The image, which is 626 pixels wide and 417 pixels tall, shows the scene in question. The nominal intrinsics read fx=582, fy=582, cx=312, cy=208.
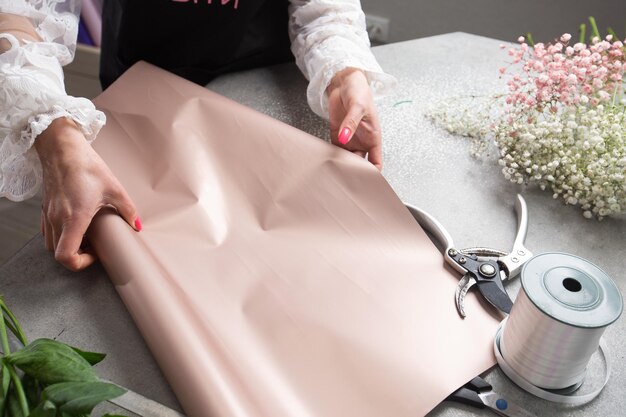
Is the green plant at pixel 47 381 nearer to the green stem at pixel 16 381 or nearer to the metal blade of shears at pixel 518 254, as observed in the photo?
the green stem at pixel 16 381

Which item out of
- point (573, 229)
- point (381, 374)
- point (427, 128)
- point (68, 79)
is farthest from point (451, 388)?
point (68, 79)

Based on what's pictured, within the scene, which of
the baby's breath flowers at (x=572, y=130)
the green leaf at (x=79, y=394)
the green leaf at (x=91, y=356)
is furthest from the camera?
the baby's breath flowers at (x=572, y=130)

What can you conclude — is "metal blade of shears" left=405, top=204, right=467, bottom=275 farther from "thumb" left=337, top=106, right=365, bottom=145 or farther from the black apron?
the black apron

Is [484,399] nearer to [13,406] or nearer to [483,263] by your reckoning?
[483,263]

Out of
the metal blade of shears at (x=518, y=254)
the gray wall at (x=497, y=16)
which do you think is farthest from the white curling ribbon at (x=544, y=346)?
the gray wall at (x=497, y=16)

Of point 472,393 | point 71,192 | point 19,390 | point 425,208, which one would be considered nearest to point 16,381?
point 19,390

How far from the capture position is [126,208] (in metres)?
0.75

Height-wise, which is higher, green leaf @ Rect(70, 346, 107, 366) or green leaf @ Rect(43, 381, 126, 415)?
green leaf @ Rect(43, 381, 126, 415)

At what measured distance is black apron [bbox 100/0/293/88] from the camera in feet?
3.31

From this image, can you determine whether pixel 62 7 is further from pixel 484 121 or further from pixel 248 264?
pixel 484 121

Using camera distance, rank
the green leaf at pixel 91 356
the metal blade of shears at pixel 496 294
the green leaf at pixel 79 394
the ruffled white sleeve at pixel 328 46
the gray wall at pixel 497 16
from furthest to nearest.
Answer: the gray wall at pixel 497 16
the ruffled white sleeve at pixel 328 46
the metal blade of shears at pixel 496 294
the green leaf at pixel 91 356
the green leaf at pixel 79 394

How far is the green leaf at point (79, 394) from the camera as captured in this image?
19.4 inches

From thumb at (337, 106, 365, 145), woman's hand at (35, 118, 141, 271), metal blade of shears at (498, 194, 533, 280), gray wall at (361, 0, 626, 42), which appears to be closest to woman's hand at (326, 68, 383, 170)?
thumb at (337, 106, 365, 145)

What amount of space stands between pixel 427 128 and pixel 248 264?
481 millimetres
